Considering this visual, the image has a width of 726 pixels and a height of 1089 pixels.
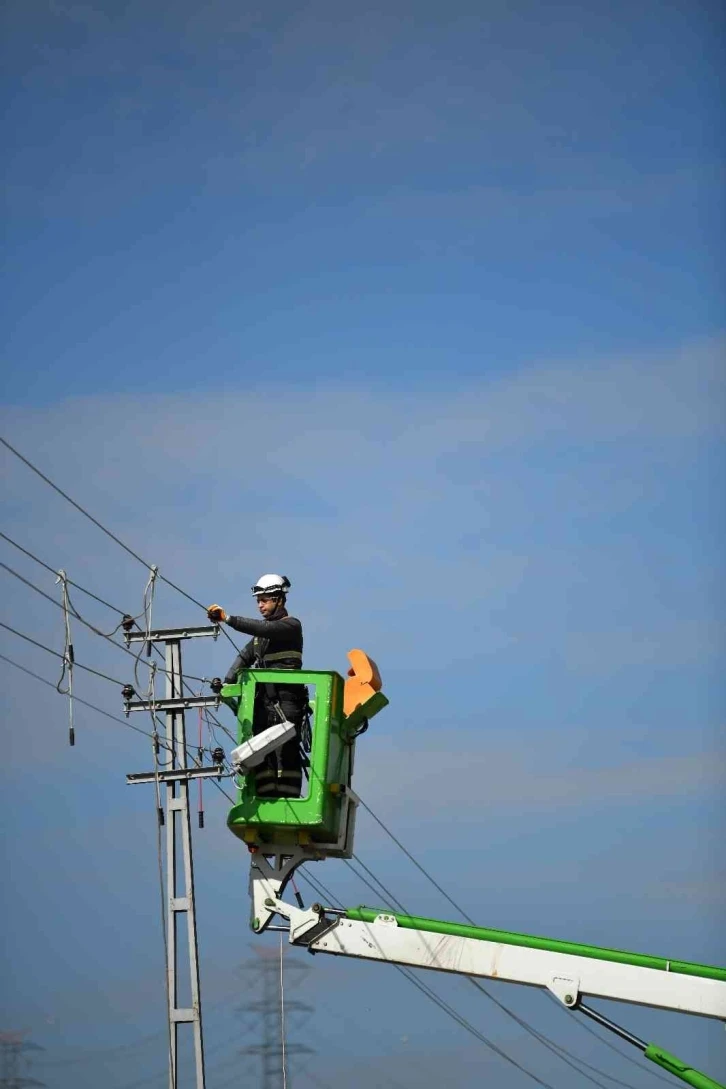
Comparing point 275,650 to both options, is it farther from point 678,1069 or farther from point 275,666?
point 678,1069

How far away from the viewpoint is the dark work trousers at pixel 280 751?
17984mm

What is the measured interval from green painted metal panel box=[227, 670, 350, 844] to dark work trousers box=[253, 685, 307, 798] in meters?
0.10

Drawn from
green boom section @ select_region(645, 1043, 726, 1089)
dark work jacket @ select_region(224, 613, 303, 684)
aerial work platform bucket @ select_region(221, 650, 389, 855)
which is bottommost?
green boom section @ select_region(645, 1043, 726, 1089)

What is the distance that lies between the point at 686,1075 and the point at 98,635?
7.79 m

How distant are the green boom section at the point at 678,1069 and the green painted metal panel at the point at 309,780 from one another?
13.4ft

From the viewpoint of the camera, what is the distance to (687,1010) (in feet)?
55.8

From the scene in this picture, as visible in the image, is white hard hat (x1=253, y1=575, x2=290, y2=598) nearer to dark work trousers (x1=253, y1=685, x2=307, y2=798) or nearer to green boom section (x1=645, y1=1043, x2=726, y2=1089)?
dark work trousers (x1=253, y1=685, x2=307, y2=798)

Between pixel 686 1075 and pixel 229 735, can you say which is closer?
pixel 686 1075

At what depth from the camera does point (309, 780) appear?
17.9 m

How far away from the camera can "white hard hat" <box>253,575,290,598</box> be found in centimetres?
1869

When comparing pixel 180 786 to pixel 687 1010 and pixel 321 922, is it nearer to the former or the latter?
pixel 321 922

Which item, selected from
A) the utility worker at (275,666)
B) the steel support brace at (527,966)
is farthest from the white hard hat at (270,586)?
the steel support brace at (527,966)

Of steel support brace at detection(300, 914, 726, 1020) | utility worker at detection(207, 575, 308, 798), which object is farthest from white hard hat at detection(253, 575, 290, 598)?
steel support brace at detection(300, 914, 726, 1020)

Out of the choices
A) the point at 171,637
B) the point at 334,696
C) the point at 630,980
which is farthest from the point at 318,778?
the point at 630,980
